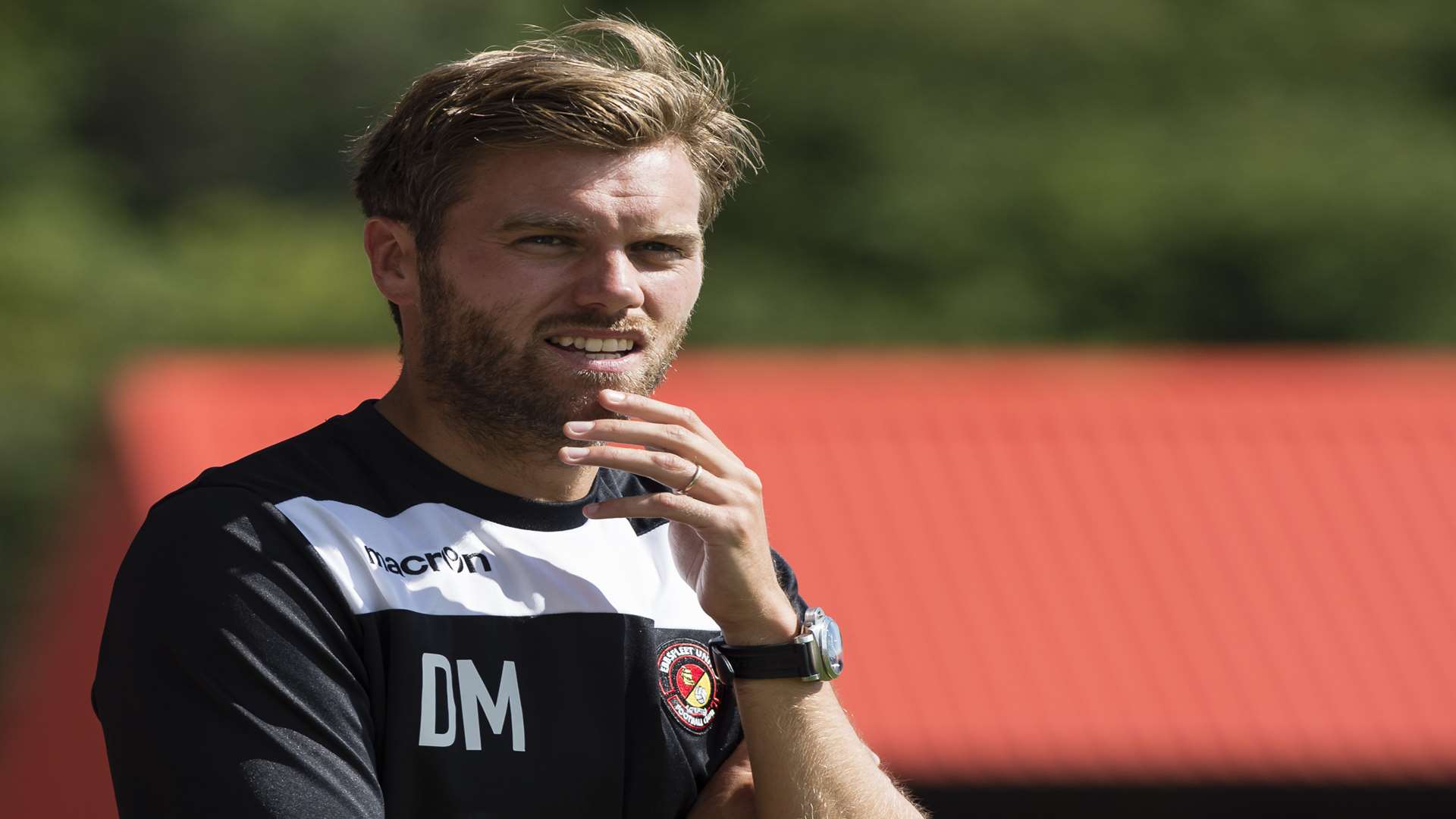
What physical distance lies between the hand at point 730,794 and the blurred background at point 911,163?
21.8 meters

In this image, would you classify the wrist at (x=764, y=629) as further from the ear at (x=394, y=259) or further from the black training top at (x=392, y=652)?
the ear at (x=394, y=259)

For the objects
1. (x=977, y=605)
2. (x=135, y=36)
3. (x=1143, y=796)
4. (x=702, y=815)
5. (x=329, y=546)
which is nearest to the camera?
(x=329, y=546)

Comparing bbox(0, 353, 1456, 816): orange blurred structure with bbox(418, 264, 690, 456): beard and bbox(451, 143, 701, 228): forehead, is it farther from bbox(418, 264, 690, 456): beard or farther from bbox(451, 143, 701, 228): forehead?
bbox(451, 143, 701, 228): forehead

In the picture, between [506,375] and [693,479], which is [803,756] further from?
[506,375]

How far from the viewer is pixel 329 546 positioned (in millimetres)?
2133

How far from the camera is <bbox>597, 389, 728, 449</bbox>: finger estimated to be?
218 cm

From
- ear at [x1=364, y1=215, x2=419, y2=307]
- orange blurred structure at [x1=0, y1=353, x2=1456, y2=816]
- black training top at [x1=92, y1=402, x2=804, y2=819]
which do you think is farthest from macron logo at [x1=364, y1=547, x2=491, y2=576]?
orange blurred structure at [x1=0, y1=353, x2=1456, y2=816]

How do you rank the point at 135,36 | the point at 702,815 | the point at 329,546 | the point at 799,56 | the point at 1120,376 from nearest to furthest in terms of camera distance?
the point at 329,546 → the point at 702,815 → the point at 1120,376 → the point at 135,36 → the point at 799,56

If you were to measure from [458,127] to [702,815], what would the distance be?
984 mm

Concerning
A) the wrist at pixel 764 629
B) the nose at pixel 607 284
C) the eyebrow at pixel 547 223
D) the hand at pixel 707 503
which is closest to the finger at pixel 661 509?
the hand at pixel 707 503

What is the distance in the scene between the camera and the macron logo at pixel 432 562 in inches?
85.4

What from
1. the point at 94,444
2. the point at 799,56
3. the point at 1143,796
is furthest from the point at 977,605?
the point at 799,56

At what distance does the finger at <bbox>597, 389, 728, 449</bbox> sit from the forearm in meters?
0.36

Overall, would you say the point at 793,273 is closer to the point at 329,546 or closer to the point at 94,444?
the point at 94,444
